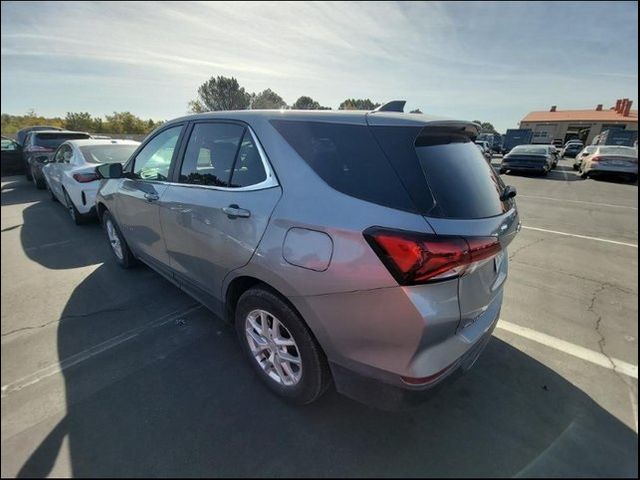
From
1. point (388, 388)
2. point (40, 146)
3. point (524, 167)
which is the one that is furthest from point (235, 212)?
point (524, 167)

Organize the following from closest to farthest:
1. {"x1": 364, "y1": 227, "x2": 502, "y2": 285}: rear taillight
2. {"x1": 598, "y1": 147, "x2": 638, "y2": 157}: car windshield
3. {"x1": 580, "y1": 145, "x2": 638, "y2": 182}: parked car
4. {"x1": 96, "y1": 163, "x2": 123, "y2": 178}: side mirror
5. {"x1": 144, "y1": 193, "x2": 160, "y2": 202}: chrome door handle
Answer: {"x1": 364, "y1": 227, "x2": 502, "y2": 285}: rear taillight
{"x1": 144, "y1": 193, "x2": 160, "y2": 202}: chrome door handle
{"x1": 96, "y1": 163, "x2": 123, "y2": 178}: side mirror
{"x1": 580, "y1": 145, "x2": 638, "y2": 182}: parked car
{"x1": 598, "y1": 147, "x2": 638, "y2": 157}: car windshield

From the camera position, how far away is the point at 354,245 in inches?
64.3

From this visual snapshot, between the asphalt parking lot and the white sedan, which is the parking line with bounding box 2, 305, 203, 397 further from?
the white sedan

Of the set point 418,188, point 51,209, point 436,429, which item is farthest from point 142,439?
point 51,209

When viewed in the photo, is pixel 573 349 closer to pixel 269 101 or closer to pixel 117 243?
pixel 117 243

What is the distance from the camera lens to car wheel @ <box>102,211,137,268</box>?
409cm

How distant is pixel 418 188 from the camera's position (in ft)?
5.43

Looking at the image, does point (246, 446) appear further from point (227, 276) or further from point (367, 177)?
point (367, 177)

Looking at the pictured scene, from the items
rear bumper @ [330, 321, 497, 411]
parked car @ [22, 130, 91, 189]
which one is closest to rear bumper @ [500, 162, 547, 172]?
rear bumper @ [330, 321, 497, 411]

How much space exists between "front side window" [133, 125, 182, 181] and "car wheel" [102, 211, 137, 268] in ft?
3.12

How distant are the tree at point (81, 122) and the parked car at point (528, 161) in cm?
3909

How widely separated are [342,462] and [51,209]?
789 cm

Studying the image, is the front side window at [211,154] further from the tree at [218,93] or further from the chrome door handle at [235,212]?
the tree at [218,93]

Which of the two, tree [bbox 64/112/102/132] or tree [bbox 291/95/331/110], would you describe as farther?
tree [bbox 64/112/102/132]
